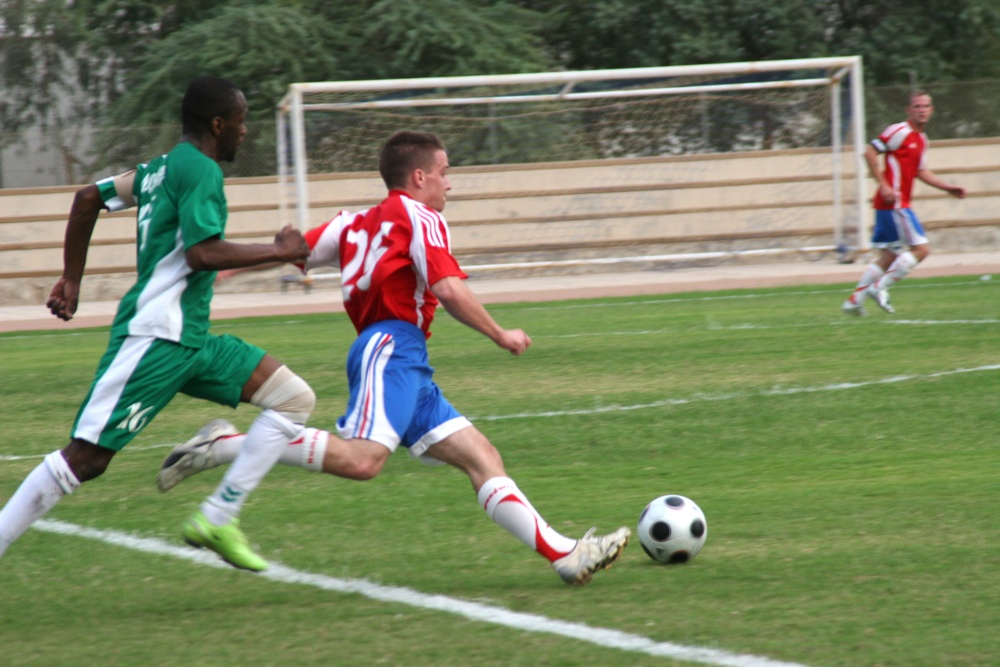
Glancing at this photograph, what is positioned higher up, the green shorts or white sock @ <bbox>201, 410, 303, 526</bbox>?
the green shorts

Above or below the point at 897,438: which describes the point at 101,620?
above

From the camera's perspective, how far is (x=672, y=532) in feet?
15.0

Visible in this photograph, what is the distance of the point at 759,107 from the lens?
21.3 m

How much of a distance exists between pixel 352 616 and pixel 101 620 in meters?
0.82

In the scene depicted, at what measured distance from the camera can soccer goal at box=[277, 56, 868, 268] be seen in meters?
19.8

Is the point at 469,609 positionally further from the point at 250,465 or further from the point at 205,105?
the point at 205,105

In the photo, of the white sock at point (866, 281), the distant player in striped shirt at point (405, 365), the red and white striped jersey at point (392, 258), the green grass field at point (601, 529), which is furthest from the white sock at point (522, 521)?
the white sock at point (866, 281)

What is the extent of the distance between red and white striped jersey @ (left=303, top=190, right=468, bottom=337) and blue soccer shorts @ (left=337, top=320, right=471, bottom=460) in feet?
0.20

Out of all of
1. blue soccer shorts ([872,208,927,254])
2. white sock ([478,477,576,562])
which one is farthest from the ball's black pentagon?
blue soccer shorts ([872,208,927,254])

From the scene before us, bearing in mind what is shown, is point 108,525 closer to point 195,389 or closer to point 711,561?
point 195,389

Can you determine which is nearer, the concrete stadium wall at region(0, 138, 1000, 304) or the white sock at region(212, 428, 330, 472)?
the white sock at region(212, 428, 330, 472)

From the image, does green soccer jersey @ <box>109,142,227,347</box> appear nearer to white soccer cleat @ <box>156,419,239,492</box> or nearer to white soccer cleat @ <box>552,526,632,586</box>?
white soccer cleat @ <box>156,419,239,492</box>

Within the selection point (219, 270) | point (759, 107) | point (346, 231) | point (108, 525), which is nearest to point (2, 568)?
point (108, 525)

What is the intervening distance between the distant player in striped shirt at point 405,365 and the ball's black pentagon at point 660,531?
27 centimetres
